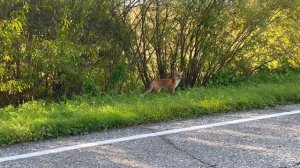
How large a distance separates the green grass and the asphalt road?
169mm

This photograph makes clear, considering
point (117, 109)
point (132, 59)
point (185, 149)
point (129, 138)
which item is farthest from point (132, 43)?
point (185, 149)

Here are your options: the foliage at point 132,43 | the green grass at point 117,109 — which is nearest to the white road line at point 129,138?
the green grass at point 117,109

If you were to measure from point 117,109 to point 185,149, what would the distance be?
1.58 m

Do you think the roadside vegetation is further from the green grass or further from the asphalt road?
the asphalt road

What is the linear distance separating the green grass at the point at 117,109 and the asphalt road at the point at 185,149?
6.6 inches

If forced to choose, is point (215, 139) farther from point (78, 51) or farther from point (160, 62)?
point (160, 62)

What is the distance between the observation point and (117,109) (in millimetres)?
5844

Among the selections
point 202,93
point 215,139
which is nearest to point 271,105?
point 202,93

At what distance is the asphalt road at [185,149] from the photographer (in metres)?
4.14

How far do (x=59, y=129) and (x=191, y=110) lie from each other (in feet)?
6.30

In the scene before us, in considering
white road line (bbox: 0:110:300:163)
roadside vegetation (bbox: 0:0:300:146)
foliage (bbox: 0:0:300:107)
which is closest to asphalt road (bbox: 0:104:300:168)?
white road line (bbox: 0:110:300:163)

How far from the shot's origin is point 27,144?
183 inches

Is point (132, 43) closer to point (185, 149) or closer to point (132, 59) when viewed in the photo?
point (132, 59)

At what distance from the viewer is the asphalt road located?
414 cm
